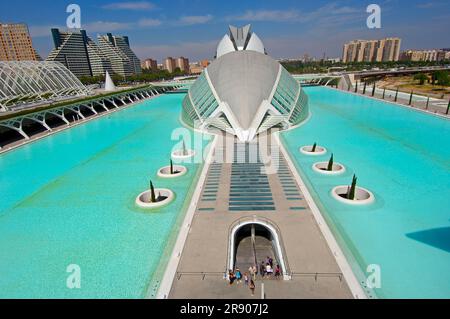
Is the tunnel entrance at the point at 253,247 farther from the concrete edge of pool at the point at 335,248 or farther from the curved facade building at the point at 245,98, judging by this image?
the curved facade building at the point at 245,98

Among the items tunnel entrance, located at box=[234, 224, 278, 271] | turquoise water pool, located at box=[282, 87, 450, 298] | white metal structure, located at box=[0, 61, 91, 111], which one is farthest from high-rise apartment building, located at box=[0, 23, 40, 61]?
tunnel entrance, located at box=[234, 224, 278, 271]

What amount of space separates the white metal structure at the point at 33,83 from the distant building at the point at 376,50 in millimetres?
172924

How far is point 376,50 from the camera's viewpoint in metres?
163

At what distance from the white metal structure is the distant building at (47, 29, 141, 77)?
82.7m

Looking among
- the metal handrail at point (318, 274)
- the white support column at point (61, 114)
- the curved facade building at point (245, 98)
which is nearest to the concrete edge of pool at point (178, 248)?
the metal handrail at point (318, 274)

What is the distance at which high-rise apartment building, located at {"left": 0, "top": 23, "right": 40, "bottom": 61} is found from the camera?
357ft

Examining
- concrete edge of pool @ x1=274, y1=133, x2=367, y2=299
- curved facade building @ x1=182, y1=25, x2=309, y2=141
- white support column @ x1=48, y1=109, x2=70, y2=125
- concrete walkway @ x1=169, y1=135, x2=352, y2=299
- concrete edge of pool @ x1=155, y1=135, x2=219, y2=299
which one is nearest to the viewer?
concrete edge of pool @ x1=274, y1=133, x2=367, y2=299

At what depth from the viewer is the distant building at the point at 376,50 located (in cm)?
15775

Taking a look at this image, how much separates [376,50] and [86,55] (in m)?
169

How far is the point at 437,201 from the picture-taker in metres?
14.6

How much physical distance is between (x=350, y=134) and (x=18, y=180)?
101 feet

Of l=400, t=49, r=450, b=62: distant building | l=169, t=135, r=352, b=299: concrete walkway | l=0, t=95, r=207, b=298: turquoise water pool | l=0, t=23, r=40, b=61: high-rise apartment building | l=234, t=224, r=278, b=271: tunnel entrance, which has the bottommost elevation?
l=234, t=224, r=278, b=271: tunnel entrance

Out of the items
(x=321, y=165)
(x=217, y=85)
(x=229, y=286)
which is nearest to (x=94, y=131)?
(x=217, y=85)

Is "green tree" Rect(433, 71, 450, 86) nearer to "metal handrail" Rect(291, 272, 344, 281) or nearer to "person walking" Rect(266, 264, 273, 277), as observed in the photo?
"metal handrail" Rect(291, 272, 344, 281)
